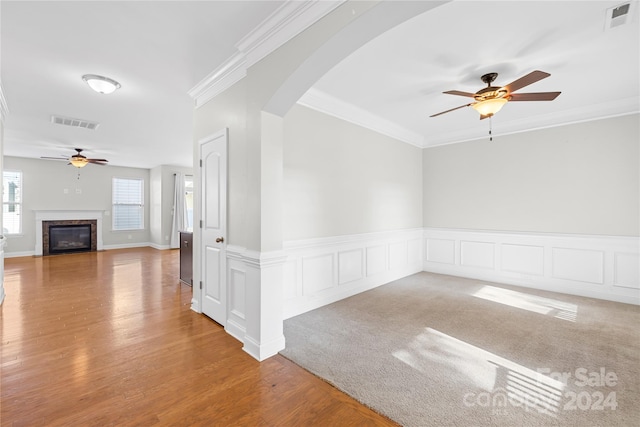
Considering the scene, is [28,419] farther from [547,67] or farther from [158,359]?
[547,67]

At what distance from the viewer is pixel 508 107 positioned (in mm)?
4168

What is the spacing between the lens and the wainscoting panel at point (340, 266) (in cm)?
350

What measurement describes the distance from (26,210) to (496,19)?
1118 cm

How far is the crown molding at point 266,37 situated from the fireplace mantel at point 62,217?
26.3 feet

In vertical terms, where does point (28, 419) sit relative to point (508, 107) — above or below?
below

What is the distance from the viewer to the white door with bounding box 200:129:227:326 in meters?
3.09

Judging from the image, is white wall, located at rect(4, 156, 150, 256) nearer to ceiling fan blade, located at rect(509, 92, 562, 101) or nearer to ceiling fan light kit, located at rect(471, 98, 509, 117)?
ceiling fan light kit, located at rect(471, 98, 509, 117)

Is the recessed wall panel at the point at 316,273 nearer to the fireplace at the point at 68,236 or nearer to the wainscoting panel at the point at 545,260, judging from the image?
the wainscoting panel at the point at 545,260

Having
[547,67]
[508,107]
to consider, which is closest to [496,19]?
[547,67]

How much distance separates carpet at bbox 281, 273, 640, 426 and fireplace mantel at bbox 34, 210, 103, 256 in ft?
28.4

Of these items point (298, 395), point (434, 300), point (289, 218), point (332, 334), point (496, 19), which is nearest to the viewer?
point (298, 395)

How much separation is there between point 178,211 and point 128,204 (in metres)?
1.84

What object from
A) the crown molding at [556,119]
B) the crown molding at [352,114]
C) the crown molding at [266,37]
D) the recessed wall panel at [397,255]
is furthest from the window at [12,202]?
the crown molding at [556,119]

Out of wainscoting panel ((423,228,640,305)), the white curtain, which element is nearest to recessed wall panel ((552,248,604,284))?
wainscoting panel ((423,228,640,305))
